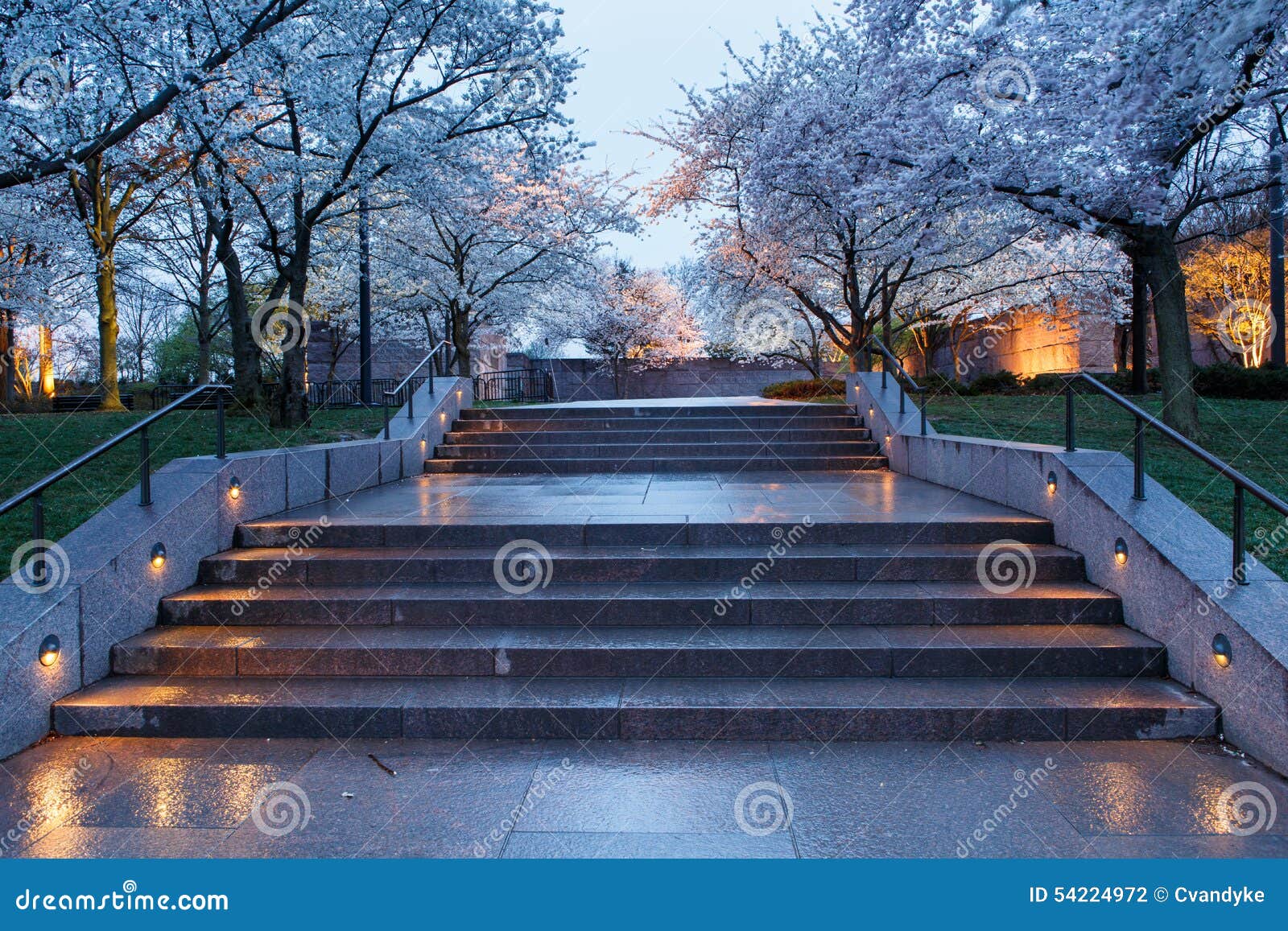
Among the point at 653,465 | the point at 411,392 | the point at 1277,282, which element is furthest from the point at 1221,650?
the point at 1277,282

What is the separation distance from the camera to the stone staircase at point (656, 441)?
10758 millimetres

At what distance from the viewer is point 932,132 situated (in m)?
11.8

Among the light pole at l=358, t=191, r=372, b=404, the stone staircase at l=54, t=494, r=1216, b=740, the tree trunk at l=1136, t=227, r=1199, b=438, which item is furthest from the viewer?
the light pole at l=358, t=191, r=372, b=404

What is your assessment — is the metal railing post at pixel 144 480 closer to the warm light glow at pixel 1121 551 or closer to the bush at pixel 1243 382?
the warm light glow at pixel 1121 551

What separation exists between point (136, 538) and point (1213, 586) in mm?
6781

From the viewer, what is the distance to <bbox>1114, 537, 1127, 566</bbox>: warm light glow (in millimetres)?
5164

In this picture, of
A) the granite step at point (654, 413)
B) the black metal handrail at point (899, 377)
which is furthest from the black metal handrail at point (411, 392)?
the black metal handrail at point (899, 377)

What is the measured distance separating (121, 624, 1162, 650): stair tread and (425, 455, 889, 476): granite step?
17.9ft

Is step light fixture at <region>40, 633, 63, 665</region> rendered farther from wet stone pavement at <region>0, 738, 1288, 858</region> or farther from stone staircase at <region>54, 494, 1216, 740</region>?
wet stone pavement at <region>0, 738, 1288, 858</region>

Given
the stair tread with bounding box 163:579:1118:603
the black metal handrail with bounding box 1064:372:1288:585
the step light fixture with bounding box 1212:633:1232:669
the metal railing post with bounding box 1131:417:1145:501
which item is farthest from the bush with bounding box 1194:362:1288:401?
the step light fixture with bounding box 1212:633:1232:669

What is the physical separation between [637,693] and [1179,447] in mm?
10300

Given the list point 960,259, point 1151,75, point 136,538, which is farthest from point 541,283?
point 136,538

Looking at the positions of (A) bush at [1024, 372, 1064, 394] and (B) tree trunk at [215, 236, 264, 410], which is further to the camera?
(A) bush at [1024, 372, 1064, 394]

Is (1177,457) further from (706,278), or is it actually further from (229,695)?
(706,278)
